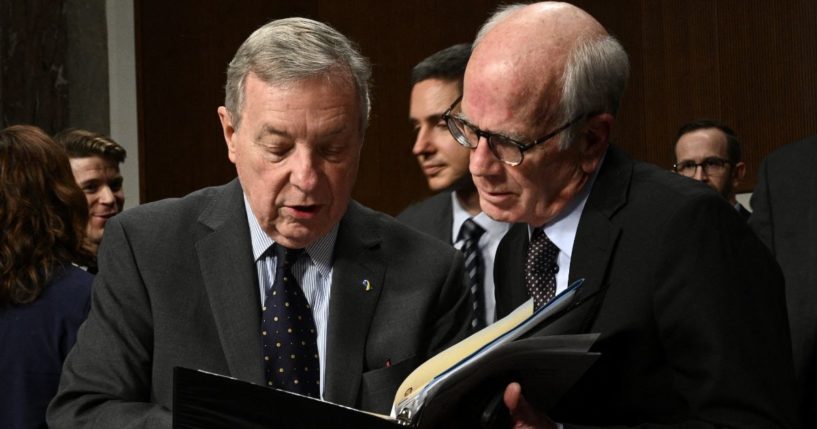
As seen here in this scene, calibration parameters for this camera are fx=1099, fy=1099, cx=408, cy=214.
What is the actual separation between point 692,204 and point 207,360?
931mm

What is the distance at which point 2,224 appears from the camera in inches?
120

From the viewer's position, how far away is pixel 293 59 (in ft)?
6.70

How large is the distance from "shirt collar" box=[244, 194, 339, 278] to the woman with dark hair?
39.3 inches

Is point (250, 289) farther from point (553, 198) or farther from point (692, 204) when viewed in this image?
point (692, 204)

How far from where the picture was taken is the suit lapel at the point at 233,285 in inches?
80.0

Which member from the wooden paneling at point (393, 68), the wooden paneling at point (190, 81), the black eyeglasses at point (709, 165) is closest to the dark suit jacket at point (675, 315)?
the black eyeglasses at point (709, 165)

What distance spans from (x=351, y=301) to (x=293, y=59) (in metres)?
0.48

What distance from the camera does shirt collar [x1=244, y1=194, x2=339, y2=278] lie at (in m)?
2.16

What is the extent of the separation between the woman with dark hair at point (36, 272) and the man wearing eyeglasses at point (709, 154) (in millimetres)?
3058

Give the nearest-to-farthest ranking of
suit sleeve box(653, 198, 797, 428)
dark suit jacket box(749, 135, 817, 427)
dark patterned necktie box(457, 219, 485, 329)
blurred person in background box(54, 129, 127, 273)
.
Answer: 1. suit sleeve box(653, 198, 797, 428)
2. dark suit jacket box(749, 135, 817, 427)
3. dark patterned necktie box(457, 219, 485, 329)
4. blurred person in background box(54, 129, 127, 273)

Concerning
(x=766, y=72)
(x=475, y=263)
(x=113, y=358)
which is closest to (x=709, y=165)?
(x=766, y=72)

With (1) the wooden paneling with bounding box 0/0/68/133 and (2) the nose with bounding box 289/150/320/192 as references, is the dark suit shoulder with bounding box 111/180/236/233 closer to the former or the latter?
(2) the nose with bounding box 289/150/320/192

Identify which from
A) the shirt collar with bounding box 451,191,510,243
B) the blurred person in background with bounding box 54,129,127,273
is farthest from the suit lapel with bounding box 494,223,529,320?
the blurred person in background with bounding box 54,129,127,273

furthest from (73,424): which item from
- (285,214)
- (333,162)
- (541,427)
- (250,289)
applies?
(541,427)
